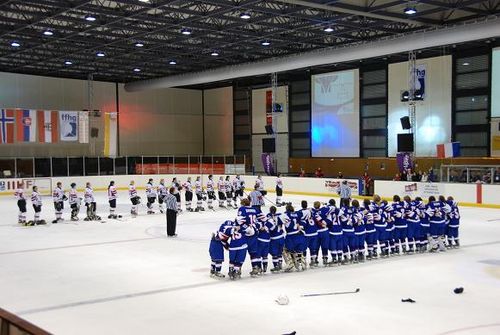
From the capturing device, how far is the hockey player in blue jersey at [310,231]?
1260 centimetres

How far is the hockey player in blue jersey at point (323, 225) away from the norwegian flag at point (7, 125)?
28645mm

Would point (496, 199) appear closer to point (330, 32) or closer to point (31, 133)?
point (330, 32)

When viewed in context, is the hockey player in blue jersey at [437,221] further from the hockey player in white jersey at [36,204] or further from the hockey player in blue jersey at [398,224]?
the hockey player in white jersey at [36,204]

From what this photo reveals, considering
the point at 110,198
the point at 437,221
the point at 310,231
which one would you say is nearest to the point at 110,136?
the point at 110,198

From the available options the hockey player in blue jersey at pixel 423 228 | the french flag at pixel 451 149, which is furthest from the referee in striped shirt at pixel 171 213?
the french flag at pixel 451 149

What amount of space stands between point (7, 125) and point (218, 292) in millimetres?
29744

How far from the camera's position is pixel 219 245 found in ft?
38.5

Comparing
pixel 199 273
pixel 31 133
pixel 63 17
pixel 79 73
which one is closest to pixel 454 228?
pixel 199 273

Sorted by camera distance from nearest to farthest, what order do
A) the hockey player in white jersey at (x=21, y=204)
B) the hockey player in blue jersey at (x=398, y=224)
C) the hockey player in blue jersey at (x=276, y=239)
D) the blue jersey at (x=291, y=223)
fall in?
the hockey player in blue jersey at (x=276, y=239) < the blue jersey at (x=291, y=223) < the hockey player in blue jersey at (x=398, y=224) < the hockey player in white jersey at (x=21, y=204)

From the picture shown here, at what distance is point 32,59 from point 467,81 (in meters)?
26.8

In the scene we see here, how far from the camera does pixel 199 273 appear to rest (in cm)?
1249

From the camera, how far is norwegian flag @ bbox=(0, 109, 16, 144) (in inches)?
1420

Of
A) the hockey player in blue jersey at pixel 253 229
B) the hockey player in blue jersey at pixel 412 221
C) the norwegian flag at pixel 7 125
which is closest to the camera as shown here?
the hockey player in blue jersey at pixel 253 229

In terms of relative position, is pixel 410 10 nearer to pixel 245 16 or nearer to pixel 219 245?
pixel 245 16
